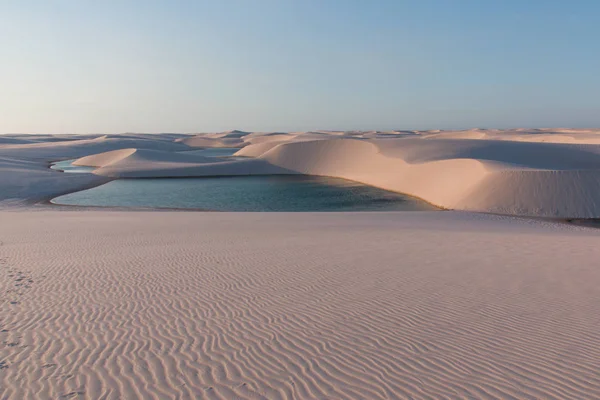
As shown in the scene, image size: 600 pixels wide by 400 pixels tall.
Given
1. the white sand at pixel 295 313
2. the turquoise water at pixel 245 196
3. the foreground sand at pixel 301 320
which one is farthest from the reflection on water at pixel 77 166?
the foreground sand at pixel 301 320

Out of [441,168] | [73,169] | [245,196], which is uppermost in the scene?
[441,168]

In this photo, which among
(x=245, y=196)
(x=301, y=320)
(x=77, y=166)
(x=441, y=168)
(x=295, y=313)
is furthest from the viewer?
(x=77, y=166)

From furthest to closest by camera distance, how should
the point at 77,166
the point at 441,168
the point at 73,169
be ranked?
the point at 77,166 < the point at 73,169 < the point at 441,168

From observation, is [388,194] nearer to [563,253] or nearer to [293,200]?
[293,200]

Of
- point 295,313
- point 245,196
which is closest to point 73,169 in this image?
point 245,196

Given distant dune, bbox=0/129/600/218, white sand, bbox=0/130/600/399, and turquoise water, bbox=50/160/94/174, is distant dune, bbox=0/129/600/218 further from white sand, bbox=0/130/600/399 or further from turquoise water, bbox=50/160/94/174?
white sand, bbox=0/130/600/399

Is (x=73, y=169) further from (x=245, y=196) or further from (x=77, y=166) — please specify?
(x=245, y=196)
